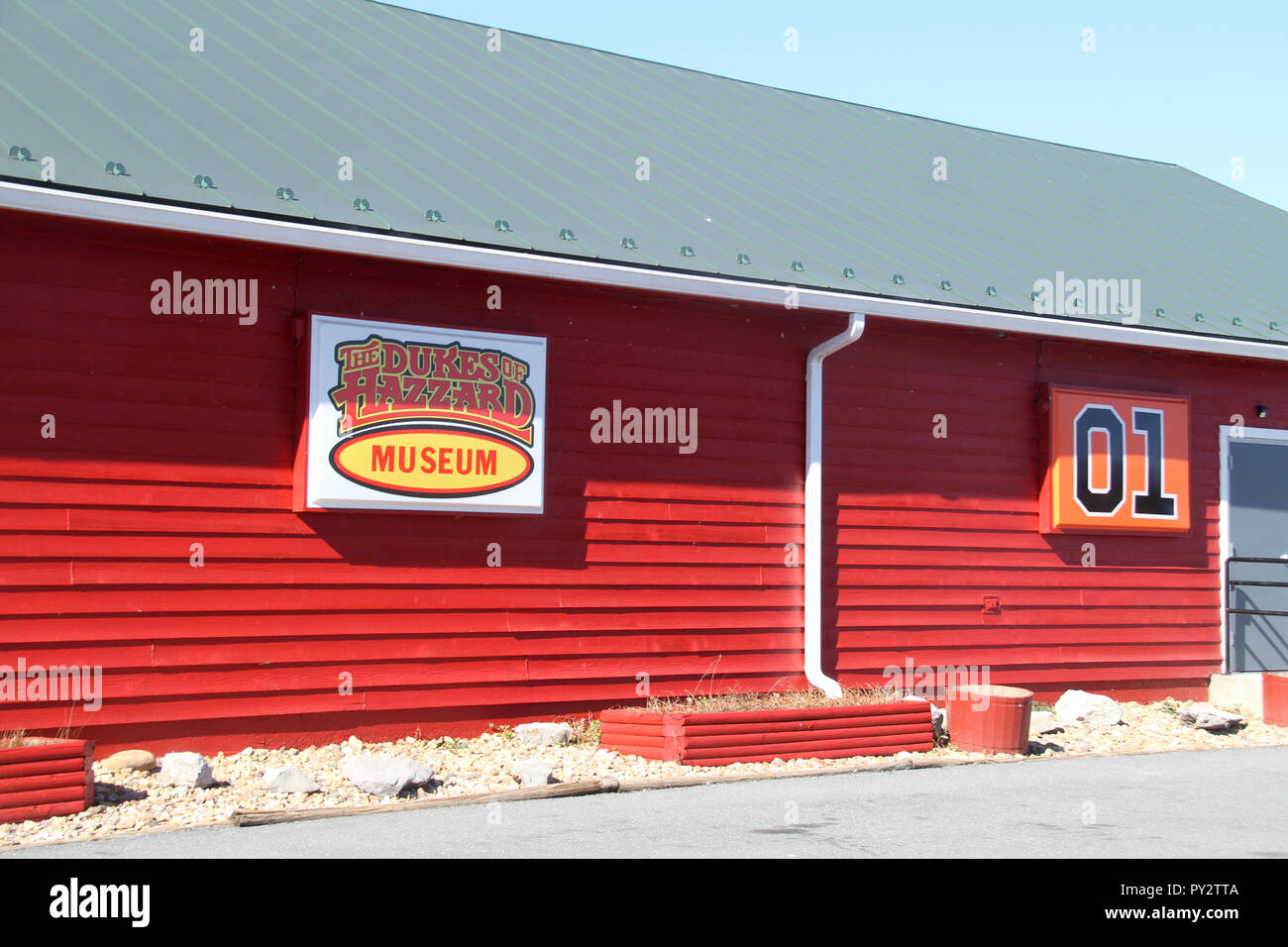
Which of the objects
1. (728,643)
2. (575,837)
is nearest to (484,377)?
(728,643)

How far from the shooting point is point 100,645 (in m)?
8.88

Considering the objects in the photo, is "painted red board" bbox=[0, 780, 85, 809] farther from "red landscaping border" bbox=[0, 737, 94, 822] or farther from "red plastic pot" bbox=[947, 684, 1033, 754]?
"red plastic pot" bbox=[947, 684, 1033, 754]

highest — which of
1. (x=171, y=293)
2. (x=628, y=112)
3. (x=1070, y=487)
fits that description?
(x=628, y=112)

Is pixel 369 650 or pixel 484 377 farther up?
pixel 484 377

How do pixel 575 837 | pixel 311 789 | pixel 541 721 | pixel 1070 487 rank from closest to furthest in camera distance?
1. pixel 575 837
2. pixel 311 789
3. pixel 541 721
4. pixel 1070 487

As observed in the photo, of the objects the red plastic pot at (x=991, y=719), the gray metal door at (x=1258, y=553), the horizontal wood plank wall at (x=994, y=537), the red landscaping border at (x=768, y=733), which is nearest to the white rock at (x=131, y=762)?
the red landscaping border at (x=768, y=733)

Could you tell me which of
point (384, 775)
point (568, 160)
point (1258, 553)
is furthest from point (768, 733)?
point (1258, 553)

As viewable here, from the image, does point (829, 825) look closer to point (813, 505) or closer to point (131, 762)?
point (131, 762)

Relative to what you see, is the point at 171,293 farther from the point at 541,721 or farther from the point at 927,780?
the point at 927,780

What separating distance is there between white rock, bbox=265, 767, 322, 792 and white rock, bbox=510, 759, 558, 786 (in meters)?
1.27

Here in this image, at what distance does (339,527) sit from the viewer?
31.9 feet

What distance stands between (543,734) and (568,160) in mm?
5119
